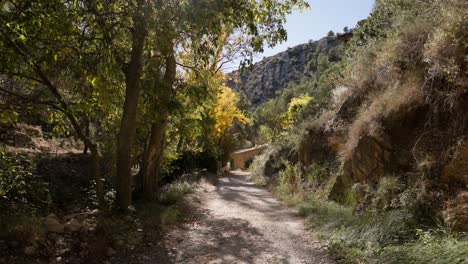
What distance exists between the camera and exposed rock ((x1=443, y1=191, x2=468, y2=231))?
4.67 metres

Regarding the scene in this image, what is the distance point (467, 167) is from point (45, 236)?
6163mm

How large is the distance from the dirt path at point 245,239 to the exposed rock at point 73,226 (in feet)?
5.12

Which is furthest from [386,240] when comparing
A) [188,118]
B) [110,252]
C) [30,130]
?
[30,130]

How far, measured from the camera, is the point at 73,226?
18.0 ft

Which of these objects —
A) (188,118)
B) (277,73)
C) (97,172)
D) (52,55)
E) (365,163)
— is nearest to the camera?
(52,55)

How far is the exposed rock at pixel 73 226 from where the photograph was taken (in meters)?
5.42

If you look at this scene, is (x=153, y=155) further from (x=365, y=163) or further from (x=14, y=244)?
(x=365, y=163)

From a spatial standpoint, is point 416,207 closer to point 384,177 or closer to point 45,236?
point 384,177

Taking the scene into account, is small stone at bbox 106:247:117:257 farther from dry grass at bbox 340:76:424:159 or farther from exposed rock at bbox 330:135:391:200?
dry grass at bbox 340:76:424:159

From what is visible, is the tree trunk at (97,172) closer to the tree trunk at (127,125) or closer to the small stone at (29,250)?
the tree trunk at (127,125)

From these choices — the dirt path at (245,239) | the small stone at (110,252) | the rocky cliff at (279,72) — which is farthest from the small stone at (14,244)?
the rocky cliff at (279,72)

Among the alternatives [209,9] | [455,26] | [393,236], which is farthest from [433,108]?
[209,9]

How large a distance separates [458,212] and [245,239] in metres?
3.61

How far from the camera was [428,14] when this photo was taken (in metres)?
7.32
